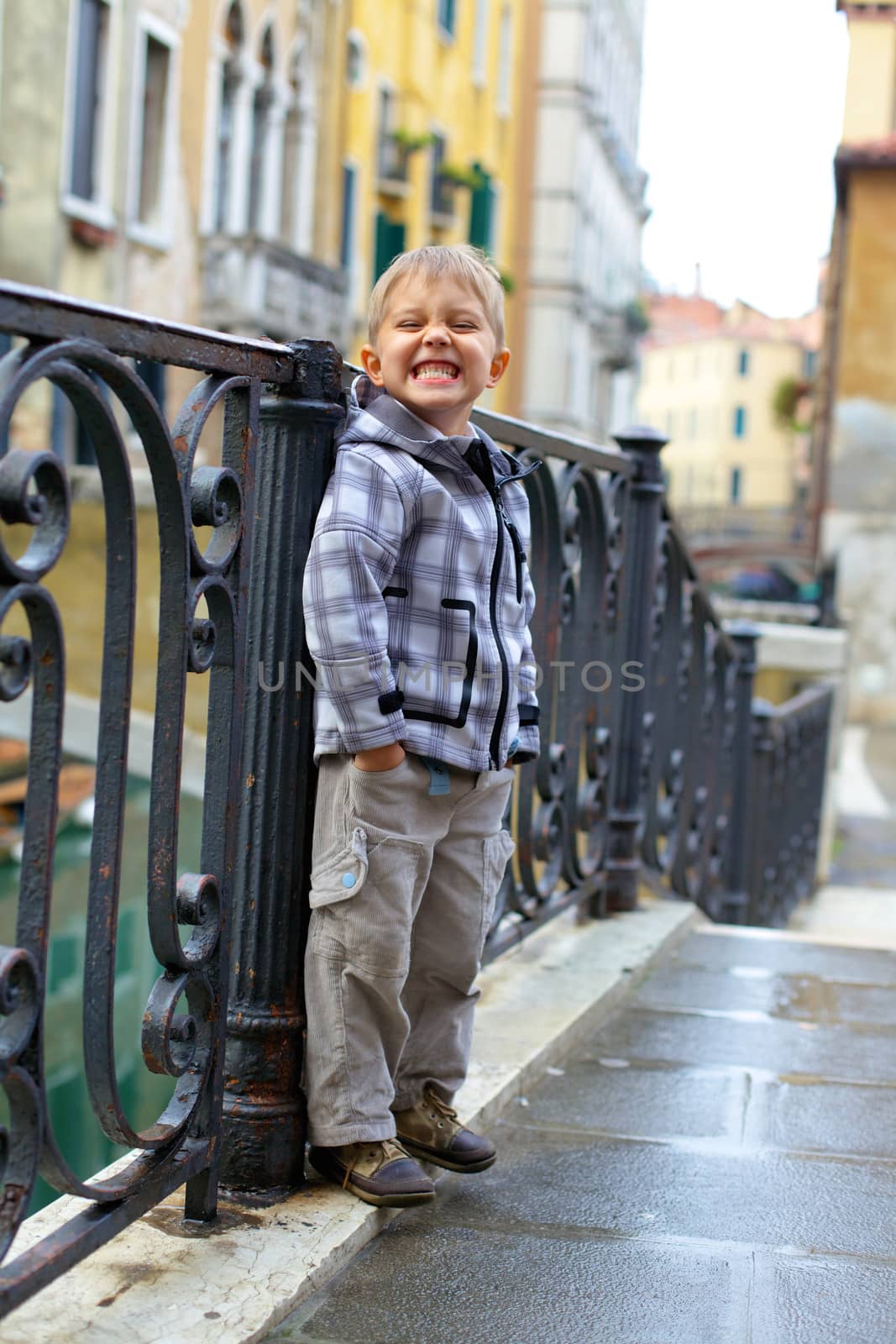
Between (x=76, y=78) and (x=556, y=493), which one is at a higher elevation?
(x=76, y=78)

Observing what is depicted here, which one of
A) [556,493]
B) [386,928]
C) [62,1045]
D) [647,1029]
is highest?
[556,493]

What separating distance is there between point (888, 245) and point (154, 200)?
33.3 feet

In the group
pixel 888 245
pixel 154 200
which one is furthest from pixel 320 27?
pixel 888 245

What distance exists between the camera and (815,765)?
29.1ft

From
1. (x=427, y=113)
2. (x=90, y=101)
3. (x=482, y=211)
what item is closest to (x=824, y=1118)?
(x=90, y=101)

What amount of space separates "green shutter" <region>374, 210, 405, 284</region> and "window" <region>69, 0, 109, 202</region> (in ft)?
28.1

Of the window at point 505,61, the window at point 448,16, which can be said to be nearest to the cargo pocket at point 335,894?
the window at point 448,16

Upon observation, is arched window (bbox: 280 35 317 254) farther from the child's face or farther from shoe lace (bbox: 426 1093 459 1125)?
shoe lace (bbox: 426 1093 459 1125)

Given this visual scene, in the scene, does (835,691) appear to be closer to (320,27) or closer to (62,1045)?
(62,1045)

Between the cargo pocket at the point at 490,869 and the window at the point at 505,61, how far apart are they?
28.9 m

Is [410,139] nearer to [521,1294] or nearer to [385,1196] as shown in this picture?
[385,1196]

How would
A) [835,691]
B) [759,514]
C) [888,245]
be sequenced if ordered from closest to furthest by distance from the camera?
[835,691] < [888,245] < [759,514]

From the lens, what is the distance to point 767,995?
387cm

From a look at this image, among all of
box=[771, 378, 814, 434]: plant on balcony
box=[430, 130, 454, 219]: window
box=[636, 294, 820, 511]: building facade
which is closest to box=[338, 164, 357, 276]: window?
box=[430, 130, 454, 219]: window
